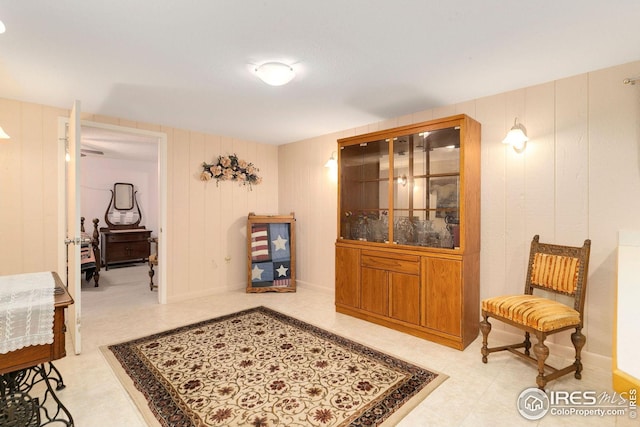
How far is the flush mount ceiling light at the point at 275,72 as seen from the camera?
89.8 inches

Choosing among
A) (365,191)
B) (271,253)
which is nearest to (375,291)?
(365,191)

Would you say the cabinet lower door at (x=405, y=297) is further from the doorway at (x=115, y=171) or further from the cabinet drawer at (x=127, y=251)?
the cabinet drawer at (x=127, y=251)

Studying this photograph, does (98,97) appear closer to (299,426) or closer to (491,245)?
(299,426)

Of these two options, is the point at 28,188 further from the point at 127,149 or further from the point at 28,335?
the point at 127,149

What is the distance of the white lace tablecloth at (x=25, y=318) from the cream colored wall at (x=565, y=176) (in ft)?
10.7

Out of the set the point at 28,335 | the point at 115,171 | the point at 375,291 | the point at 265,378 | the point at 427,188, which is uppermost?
the point at 115,171

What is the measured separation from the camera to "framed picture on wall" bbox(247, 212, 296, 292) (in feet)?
15.1

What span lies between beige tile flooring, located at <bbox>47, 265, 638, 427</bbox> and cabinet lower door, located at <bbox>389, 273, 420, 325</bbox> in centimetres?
18

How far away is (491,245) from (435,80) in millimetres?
1600

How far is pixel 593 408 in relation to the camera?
6.32 feet

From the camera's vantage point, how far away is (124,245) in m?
6.66

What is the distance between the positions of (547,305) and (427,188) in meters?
1.36

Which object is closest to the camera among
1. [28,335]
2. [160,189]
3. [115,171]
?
[28,335]

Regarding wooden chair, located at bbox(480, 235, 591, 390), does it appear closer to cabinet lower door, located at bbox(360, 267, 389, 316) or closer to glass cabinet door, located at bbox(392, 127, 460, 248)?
glass cabinet door, located at bbox(392, 127, 460, 248)
